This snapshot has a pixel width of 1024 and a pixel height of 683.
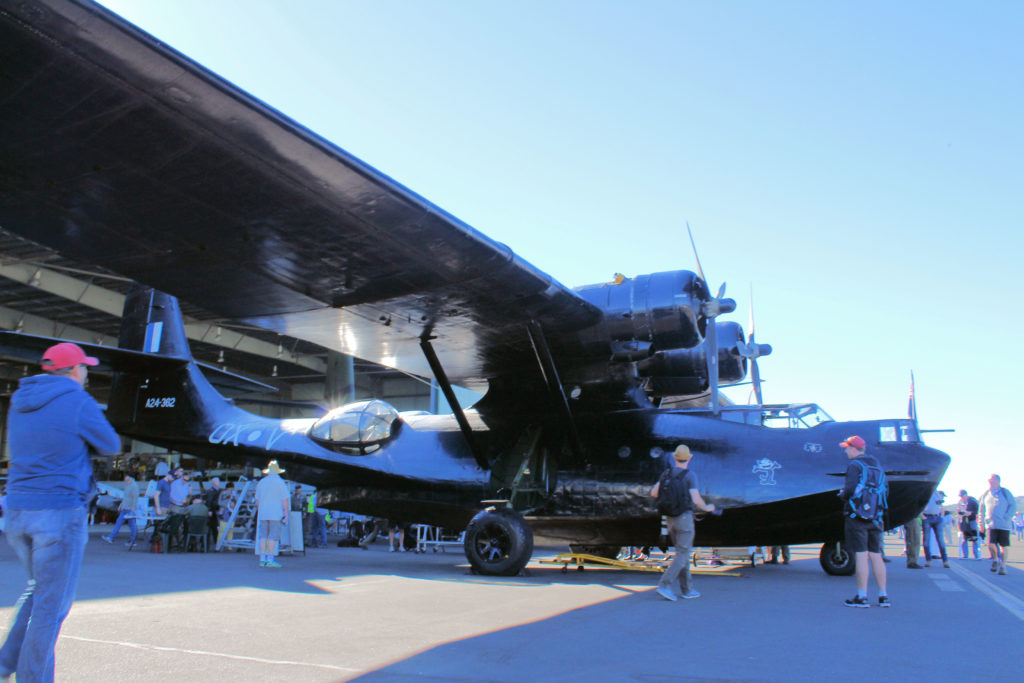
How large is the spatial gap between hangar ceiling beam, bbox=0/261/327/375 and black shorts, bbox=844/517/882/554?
27.5 meters

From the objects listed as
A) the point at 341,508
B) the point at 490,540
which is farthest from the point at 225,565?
the point at 490,540

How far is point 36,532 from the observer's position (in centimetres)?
306

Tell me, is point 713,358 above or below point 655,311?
below

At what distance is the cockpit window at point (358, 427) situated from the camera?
37.7 ft

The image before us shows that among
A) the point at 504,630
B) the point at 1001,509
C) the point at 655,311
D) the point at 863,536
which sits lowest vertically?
the point at 504,630

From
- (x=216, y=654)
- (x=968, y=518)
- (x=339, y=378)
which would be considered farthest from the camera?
(x=339, y=378)

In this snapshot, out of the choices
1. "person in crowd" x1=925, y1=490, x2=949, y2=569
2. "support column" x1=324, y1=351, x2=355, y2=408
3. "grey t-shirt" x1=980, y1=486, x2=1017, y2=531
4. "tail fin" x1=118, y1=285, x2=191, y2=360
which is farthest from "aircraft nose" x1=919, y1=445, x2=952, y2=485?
"support column" x1=324, y1=351, x2=355, y2=408

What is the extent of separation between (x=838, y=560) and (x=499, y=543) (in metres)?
5.03

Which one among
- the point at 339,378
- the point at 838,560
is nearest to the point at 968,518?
the point at 838,560

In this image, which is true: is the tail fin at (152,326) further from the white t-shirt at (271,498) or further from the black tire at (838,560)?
the black tire at (838,560)

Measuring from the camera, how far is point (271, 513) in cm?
1088

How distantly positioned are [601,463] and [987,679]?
6.64 m

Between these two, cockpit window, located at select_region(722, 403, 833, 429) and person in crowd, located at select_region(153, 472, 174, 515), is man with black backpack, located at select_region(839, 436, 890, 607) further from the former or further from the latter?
person in crowd, located at select_region(153, 472, 174, 515)

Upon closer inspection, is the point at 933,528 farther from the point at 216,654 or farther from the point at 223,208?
the point at 216,654
